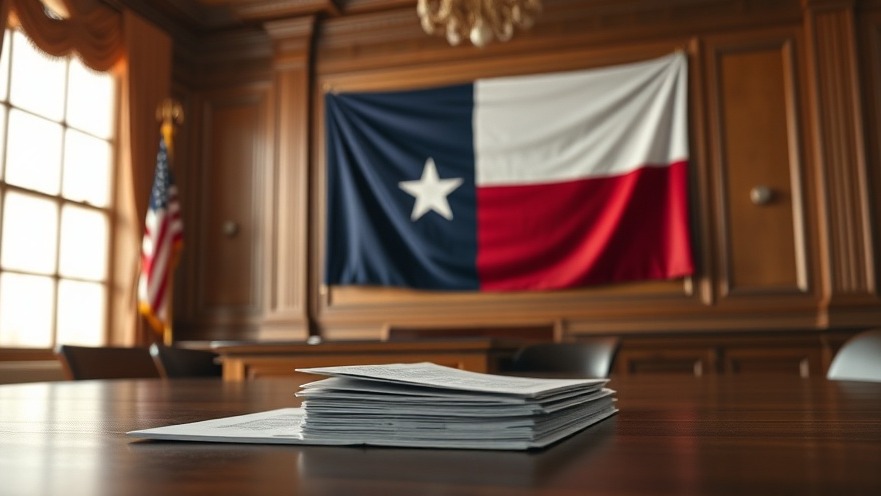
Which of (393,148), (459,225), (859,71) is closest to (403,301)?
(459,225)

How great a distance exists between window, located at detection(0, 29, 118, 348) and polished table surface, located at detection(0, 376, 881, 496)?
403cm

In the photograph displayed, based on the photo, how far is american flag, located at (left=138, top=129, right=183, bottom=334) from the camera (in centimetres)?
481

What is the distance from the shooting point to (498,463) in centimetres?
49

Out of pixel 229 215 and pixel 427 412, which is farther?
pixel 229 215

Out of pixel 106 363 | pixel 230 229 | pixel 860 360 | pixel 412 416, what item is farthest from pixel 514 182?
pixel 412 416

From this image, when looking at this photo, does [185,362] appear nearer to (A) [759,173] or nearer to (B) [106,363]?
(B) [106,363]

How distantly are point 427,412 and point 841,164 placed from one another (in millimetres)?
4652

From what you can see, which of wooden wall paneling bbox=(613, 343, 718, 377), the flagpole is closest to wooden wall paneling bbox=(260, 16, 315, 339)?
the flagpole

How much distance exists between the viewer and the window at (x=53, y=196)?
439 centimetres

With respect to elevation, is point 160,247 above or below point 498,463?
above

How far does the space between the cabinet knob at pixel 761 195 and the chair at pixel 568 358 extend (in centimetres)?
237

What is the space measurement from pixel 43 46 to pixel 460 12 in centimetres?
237

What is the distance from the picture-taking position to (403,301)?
17.2 ft

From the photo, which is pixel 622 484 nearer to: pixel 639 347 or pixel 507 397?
pixel 507 397
